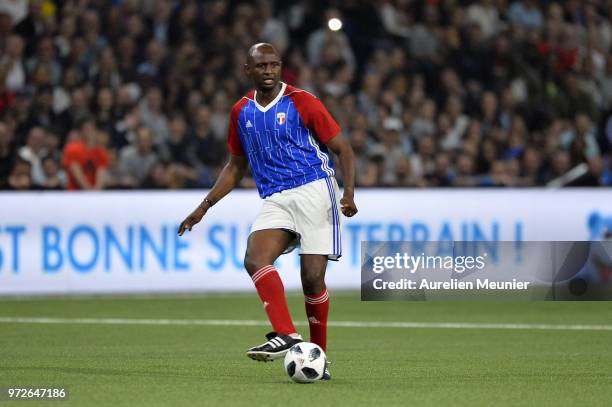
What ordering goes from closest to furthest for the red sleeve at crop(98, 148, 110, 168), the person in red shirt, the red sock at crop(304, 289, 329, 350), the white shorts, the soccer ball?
1. the soccer ball
2. the white shorts
3. the red sock at crop(304, 289, 329, 350)
4. the person in red shirt
5. the red sleeve at crop(98, 148, 110, 168)

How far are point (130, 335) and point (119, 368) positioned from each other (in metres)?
2.87

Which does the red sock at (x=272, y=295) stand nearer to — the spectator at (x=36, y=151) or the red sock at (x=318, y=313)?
the red sock at (x=318, y=313)

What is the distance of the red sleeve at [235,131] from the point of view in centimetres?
934

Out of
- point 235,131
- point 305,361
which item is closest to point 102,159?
point 235,131

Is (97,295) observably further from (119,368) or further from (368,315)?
(119,368)

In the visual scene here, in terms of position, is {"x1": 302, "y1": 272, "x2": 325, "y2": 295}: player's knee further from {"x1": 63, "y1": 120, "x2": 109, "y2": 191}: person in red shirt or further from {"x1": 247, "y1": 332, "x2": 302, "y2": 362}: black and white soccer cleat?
{"x1": 63, "y1": 120, "x2": 109, "y2": 191}: person in red shirt

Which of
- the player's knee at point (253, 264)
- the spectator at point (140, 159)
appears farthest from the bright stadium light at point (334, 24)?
the player's knee at point (253, 264)

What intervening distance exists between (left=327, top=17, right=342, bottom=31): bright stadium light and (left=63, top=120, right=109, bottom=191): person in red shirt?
5.26 m

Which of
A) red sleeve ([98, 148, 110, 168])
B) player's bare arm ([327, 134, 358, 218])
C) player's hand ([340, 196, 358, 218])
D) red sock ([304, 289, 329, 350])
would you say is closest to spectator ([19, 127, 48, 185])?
red sleeve ([98, 148, 110, 168])

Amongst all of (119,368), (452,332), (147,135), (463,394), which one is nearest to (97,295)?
(147,135)

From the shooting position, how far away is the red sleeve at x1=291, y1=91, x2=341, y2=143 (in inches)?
358

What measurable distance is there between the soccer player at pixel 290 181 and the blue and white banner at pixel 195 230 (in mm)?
7783

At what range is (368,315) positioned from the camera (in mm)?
14711

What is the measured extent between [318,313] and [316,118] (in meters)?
1.32
